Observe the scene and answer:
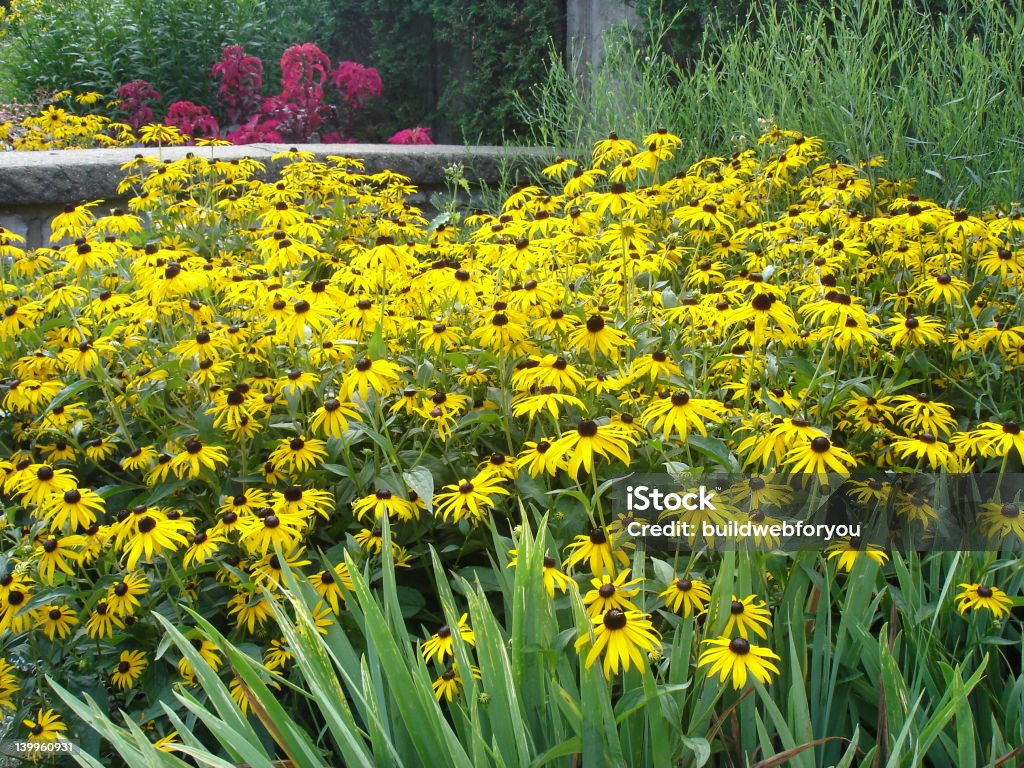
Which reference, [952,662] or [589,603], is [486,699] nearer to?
[589,603]

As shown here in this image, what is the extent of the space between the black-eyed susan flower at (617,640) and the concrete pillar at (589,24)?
6322 mm

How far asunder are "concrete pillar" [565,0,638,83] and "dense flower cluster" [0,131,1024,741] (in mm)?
4351

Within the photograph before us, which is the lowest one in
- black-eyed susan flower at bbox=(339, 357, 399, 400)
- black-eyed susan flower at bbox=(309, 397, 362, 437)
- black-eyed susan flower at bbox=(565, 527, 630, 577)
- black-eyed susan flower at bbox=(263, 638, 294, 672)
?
black-eyed susan flower at bbox=(263, 638, 294, 672)

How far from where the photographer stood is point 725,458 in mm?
1886

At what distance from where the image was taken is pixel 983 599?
1697 mm

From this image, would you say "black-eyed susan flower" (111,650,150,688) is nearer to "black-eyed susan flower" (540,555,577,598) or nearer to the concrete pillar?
"black-eyed susan flower" (540,555,577,598)

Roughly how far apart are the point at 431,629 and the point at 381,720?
0.58 meters

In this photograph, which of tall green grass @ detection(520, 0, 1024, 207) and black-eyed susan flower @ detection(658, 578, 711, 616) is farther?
tall green grass @ detection(520, 0, 1024, 207)

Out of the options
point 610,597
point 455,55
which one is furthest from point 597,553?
point 455,55

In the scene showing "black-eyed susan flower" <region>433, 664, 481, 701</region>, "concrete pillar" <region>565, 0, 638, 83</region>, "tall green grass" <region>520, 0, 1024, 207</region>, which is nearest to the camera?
"black-eyed susan flower" <region>433, 664, 481, 701</region>

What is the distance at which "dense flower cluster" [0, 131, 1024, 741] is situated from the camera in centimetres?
181

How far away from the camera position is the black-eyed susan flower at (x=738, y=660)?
1.41 metres

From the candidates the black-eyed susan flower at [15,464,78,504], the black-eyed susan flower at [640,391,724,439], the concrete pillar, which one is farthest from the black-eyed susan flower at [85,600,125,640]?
the concrete pillar

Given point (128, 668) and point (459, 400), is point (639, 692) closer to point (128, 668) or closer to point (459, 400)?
point (459, 400)
